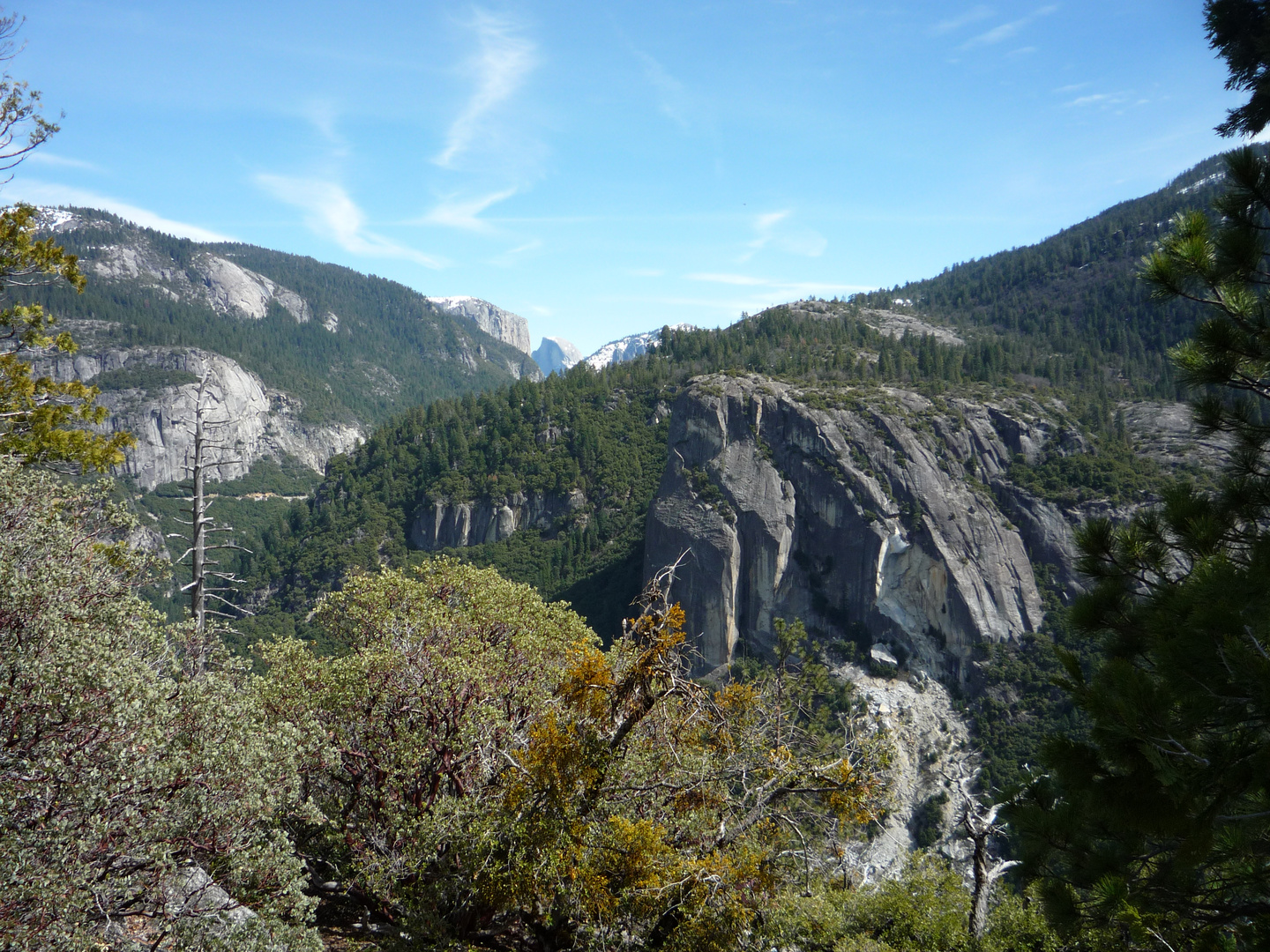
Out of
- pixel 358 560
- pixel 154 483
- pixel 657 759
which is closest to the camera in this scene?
pixel 657 759

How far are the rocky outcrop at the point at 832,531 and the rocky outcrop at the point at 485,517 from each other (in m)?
30.8

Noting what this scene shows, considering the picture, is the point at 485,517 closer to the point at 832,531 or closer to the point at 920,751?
the point at 832,531

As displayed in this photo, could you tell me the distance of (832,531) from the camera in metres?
85.2

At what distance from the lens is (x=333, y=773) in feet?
38.6

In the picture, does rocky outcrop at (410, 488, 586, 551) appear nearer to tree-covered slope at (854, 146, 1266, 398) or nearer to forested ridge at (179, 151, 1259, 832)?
forested ridge at (179, 151, 1259, 832)

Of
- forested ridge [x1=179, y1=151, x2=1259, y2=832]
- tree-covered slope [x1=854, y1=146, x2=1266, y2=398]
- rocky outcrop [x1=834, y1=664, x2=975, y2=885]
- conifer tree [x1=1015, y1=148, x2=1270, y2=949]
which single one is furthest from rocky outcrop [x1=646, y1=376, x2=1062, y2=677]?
conifer tree [x1=1015, y1=148, x2=1270, y2=949]

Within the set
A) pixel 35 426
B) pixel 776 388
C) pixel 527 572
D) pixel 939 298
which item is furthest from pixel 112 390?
pixel 939 298

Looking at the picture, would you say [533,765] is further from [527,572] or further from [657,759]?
[527,572]

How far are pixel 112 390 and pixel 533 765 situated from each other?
8098 inches

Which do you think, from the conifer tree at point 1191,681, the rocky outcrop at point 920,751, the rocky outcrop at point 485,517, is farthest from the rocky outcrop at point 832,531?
the conifer tree at point 1191,681

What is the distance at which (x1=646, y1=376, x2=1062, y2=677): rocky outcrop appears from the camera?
79688mm

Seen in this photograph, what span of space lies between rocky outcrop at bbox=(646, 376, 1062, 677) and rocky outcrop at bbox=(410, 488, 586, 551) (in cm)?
3076

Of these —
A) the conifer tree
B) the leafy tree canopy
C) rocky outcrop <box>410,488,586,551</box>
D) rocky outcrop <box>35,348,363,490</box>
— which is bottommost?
rocky outcrop <box>410,488,586,551</box>

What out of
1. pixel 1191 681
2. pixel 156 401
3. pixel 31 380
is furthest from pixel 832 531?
pixel 156 401
